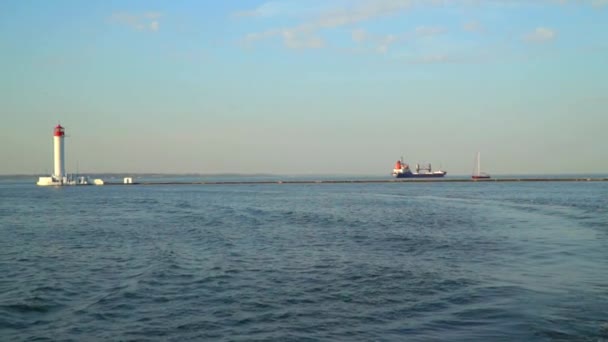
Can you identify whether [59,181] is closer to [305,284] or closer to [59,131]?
[59,131]

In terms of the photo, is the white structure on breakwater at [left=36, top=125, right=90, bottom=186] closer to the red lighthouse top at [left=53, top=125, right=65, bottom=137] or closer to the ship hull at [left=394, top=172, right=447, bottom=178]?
the red lighthouse top at [left=53, top=125, right=65, bottom=137]

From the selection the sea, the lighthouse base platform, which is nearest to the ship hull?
the lighthouse base platform

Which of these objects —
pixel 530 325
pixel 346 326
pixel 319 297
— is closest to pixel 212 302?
pixel 319 297

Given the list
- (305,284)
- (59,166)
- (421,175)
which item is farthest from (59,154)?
(421,175)

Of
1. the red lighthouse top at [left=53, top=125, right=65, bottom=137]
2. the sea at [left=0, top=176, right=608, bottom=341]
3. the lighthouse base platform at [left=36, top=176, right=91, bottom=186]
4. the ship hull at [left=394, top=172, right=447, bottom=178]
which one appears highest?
the red lighthouse top at [left=53, top=125, right=65, bottom=137]

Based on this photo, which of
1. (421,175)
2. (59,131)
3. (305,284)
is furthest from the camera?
(421,175)

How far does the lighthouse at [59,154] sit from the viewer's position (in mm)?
94188

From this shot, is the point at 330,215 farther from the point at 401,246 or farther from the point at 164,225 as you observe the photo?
the point at 401,246

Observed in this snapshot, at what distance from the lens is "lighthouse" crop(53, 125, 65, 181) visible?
309 ft

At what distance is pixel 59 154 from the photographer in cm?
9638

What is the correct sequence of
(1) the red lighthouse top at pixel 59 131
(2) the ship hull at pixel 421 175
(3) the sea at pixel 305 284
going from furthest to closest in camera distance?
(2) the ship hull at pixel 421 175, (1) the red lighthouse top at pixel 59 131, (3) the sea at pixel 305 284

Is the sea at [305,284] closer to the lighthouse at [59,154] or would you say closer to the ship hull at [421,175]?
the lighthouse at [59,154]

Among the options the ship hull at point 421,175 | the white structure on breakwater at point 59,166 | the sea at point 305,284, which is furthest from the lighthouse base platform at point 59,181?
the ship hull at point 421,175

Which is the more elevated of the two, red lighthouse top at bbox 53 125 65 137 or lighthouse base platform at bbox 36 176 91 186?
red lighthouse top at bbox 53 125 65 137
